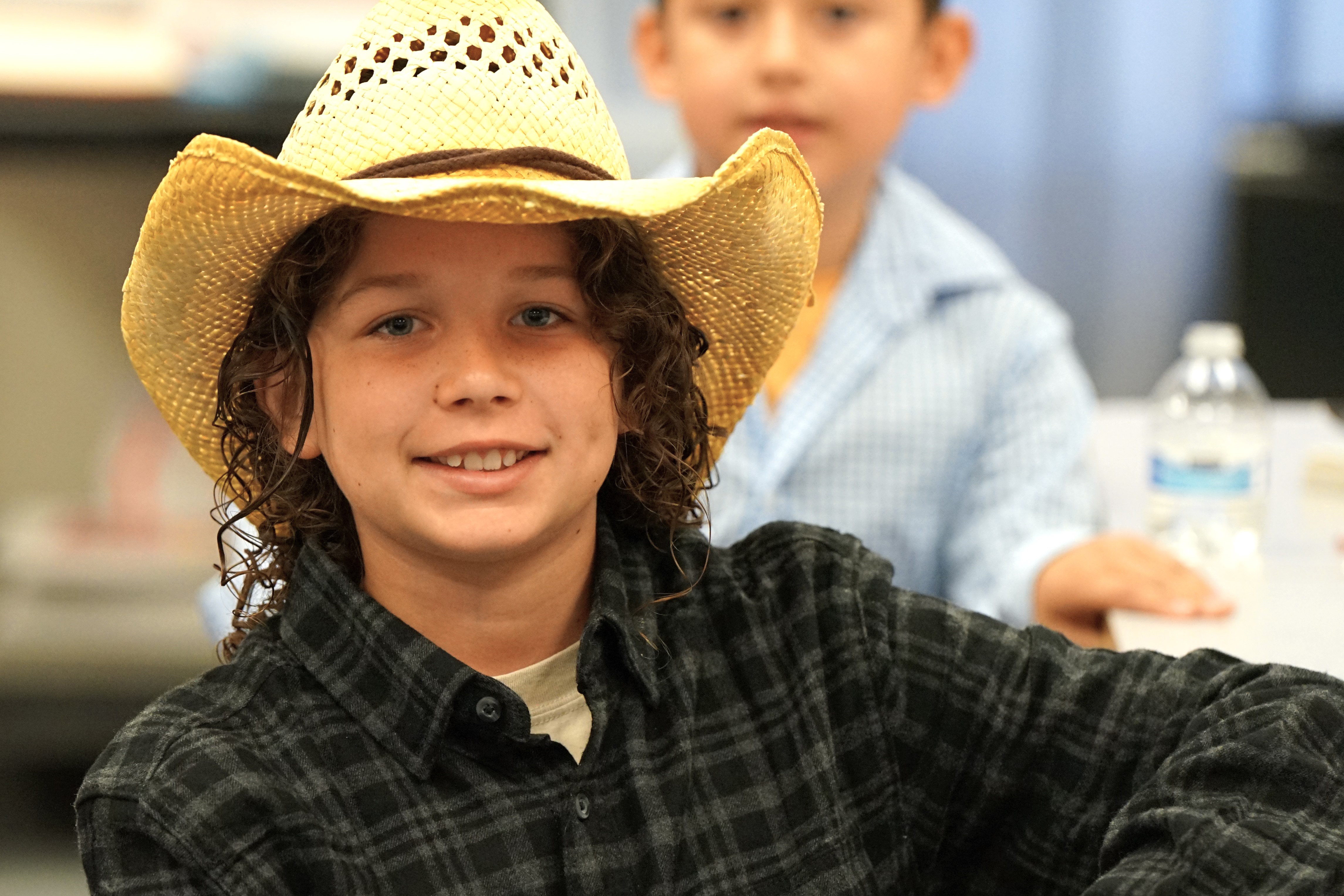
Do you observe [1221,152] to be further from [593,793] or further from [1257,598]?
[593,793]

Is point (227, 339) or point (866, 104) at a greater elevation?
point (866, 104)

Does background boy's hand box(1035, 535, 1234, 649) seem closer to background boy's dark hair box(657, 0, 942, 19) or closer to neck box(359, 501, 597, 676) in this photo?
neck box(359, 501, 597, 676)

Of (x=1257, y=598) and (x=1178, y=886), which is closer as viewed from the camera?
(x=1178, y=886)

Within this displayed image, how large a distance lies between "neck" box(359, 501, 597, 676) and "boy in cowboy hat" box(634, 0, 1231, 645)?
607 millimetres

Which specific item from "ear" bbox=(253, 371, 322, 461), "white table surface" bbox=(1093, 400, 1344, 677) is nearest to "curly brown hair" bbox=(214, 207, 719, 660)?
"ear" bbox=(253, 371, 322, 461)

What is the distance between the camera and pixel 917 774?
3.09 ft

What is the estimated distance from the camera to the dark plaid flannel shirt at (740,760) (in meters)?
0.78

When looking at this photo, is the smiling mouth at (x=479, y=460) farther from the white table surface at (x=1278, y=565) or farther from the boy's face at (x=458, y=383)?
the white table surface at (x=1278, y=565)

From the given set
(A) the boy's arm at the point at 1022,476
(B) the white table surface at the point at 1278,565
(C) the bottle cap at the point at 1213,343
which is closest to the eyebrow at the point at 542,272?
(B) the white table surface at the point at 1278,565

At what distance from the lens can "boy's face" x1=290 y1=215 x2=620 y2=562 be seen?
2.66 ft

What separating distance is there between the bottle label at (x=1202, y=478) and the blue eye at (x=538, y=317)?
75 cm

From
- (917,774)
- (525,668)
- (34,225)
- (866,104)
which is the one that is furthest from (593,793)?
(34,225)

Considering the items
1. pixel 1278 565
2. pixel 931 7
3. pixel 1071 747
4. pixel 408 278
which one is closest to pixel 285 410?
pixel 408 278

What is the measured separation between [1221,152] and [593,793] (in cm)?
221
